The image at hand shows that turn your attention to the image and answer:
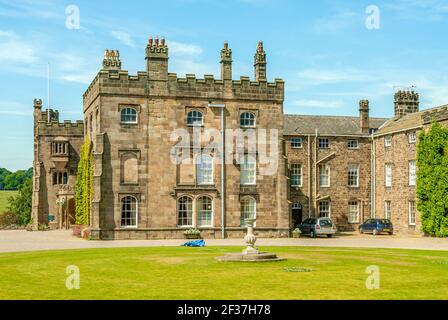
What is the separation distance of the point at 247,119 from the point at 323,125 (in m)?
12.8

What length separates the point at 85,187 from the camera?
1983 inches

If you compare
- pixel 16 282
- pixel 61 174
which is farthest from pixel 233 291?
pixel 61 174

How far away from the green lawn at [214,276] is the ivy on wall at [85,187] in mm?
19075

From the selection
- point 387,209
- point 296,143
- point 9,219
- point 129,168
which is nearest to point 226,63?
point 129,168

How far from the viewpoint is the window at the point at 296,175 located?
181ft

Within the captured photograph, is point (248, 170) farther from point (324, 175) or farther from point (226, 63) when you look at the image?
point (324, 175)

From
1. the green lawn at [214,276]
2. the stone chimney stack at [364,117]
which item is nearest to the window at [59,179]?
the stone chimney stack at [364,117]

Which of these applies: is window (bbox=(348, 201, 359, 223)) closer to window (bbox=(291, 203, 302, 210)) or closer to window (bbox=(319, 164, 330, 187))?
window (bbox=(319, 164, 330, 187))

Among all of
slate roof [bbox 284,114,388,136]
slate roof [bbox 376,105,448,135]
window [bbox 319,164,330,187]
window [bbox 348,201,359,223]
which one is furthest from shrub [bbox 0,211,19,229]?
slate roof [bbox 376,105,448,135]

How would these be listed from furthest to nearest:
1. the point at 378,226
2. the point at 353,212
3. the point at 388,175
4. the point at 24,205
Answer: the point at 24,205
the point at 353,212
the point at 388,175
the point at 378,226

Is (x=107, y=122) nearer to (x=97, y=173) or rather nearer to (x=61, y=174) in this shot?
(x=97, y=173)

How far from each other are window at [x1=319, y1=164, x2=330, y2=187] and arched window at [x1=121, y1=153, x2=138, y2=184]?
18068 millimetres

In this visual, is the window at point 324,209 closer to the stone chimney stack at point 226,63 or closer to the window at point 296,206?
the window at point 296,206

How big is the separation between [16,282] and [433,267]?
14.0m
